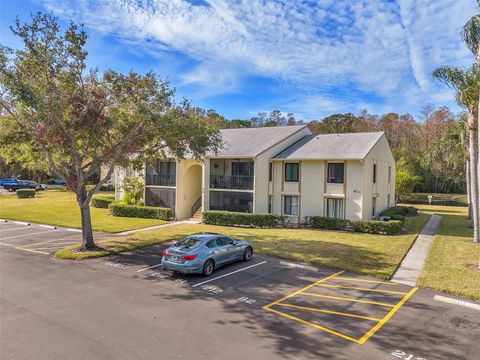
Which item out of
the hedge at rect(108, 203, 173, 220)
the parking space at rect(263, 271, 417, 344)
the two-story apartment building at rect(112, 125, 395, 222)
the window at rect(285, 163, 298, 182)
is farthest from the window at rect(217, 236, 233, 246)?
the hedge at rect(108, 203, 173, 220)

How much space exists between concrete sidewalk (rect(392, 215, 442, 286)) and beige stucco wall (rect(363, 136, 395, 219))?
168 inches

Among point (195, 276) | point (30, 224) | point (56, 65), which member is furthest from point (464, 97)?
point (30, 224)

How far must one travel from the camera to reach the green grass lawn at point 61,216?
26.1 m

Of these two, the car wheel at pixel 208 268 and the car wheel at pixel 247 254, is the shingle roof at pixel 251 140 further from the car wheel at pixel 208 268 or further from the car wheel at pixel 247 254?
the car wheel at pixel 208 268

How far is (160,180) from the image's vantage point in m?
31.7

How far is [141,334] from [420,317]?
24.8ft

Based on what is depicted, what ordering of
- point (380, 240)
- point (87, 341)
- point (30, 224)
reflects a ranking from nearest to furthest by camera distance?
1. point (87, 341)
2. point (380, 240)
3. point (30, 224)

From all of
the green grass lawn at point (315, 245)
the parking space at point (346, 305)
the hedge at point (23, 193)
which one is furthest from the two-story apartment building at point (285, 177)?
the hedge at point (23, 193)

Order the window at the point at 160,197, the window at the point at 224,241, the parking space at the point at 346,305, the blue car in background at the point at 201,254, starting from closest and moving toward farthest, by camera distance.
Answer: the parking space at the point at 346,305 → the blue car in background at the point at 201,254 → the window at the point at 224,241 → the window at the point at 160,197

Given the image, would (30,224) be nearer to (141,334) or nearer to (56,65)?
(56,65)

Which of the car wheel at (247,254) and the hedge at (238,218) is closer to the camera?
the car wheel at (247,254)

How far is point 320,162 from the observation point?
2675 cm

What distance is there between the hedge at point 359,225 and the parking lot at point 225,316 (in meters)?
10.3

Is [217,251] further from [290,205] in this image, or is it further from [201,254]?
[290,205]
